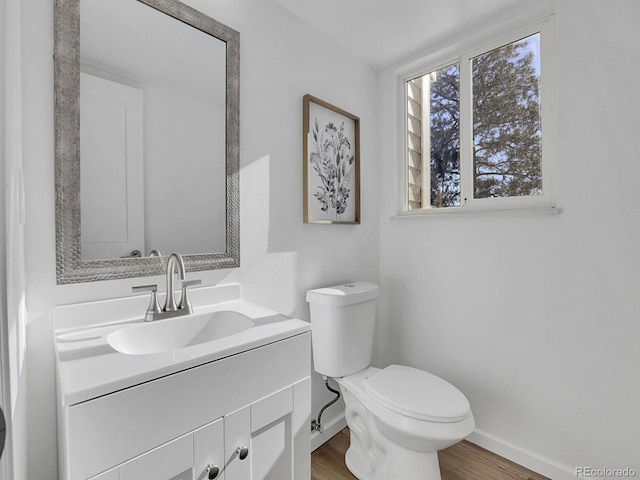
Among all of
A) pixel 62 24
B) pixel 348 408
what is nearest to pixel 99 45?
pixel 62 24

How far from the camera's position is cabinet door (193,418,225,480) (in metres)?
0.78

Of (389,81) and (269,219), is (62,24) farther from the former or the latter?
(389,81)

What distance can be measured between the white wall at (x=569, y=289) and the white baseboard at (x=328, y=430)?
64 cm

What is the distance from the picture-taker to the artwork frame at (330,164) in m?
1.64

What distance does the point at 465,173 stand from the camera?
1788mm

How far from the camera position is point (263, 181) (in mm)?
1460

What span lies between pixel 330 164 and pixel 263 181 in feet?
1.56

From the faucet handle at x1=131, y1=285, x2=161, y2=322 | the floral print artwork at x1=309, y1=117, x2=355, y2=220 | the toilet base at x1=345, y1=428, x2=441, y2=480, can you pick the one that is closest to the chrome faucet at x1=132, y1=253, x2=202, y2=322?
the faucet handle at x1=131, y1=285, x2=161, y2=322

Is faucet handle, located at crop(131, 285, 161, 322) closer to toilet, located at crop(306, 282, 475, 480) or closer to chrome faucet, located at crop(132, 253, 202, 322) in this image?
chrome faucet, located at crop(132, 253, 202, 322)

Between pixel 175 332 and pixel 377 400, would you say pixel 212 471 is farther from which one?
pixel 377 400

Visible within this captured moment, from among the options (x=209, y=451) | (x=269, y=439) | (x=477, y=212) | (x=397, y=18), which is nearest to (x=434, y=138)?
(x=477, y=212)

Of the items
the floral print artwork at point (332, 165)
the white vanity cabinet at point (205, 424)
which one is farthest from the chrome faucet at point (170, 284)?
the floral print artwork at point (332, 165)

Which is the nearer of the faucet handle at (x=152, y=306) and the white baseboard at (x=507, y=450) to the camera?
the faucet handle at (x=152, y=306)

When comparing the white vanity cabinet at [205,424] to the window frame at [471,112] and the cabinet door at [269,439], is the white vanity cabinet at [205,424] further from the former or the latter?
the window frame at [471,112]
